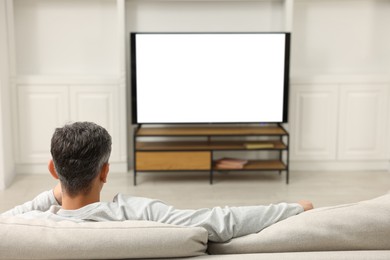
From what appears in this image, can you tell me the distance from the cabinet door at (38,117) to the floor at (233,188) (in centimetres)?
25

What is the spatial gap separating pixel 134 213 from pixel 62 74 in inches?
159

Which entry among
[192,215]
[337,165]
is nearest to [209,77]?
[337,165]

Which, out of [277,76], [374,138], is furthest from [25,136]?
[374,138]

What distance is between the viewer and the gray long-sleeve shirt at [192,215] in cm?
179

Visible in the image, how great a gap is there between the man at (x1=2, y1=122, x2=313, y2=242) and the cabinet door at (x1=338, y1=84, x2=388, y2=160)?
3.92 metres

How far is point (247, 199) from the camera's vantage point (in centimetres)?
490

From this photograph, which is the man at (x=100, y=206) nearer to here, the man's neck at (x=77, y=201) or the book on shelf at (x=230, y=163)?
the man's neck at (x=77, y=201)

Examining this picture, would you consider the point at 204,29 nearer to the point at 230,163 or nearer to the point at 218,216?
the point at 230,163

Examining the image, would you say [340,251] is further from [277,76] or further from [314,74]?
[314,74]

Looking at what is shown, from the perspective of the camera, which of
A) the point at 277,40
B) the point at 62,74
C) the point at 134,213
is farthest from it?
the point at 62,74

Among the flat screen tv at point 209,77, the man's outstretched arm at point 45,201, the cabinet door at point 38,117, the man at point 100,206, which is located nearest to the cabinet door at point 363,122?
the flat screen tv at point 209,77

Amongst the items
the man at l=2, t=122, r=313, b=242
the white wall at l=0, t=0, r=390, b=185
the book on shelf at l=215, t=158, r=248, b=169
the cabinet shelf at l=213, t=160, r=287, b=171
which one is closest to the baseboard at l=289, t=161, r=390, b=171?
the white wall at l=0, t=0, r=390, b=185

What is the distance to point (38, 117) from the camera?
18.3ft

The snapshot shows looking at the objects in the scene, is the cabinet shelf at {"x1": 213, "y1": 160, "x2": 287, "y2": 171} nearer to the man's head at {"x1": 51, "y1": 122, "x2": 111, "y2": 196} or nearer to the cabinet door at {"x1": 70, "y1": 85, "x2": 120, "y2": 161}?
the cabinet door at {"x1": 70, "y1": 85, "x2": 120, "y2": 161}
